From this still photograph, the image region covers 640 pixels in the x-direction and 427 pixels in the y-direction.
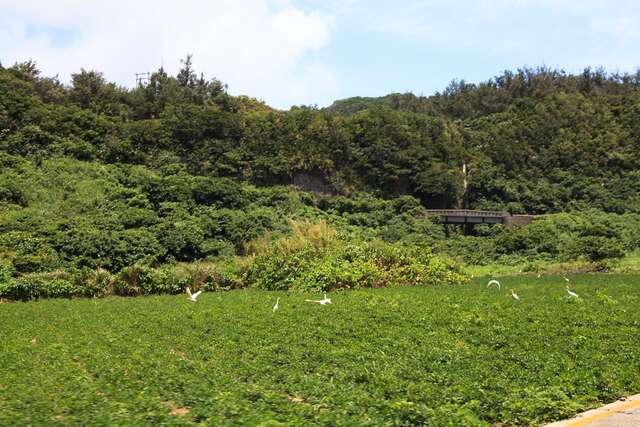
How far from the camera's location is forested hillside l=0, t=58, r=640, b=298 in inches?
1272

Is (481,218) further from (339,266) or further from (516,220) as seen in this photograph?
(339,266)

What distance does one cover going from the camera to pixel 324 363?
11.7 metres

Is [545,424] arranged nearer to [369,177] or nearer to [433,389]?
[433,389]

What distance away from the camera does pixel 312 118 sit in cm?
5866

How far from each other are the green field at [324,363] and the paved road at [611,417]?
0.31 meters

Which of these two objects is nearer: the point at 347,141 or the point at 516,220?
the point at 516,220

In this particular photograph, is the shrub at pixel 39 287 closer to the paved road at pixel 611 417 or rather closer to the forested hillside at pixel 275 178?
the forested hillside at pixel 275 178

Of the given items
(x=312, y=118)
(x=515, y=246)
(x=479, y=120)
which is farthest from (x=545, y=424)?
(x=479, y=120)

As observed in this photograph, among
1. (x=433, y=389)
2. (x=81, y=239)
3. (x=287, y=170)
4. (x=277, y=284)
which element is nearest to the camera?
(x=433, y=389)

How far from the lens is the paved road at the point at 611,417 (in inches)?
323

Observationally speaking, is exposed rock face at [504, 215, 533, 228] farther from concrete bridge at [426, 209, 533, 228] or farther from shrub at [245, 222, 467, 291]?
shrub at [245, 222, 467, 291]

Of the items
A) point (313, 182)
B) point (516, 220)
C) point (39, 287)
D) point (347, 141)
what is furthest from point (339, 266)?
point (347, 141)

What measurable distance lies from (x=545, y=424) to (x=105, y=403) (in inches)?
233

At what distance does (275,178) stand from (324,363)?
1711 inches
